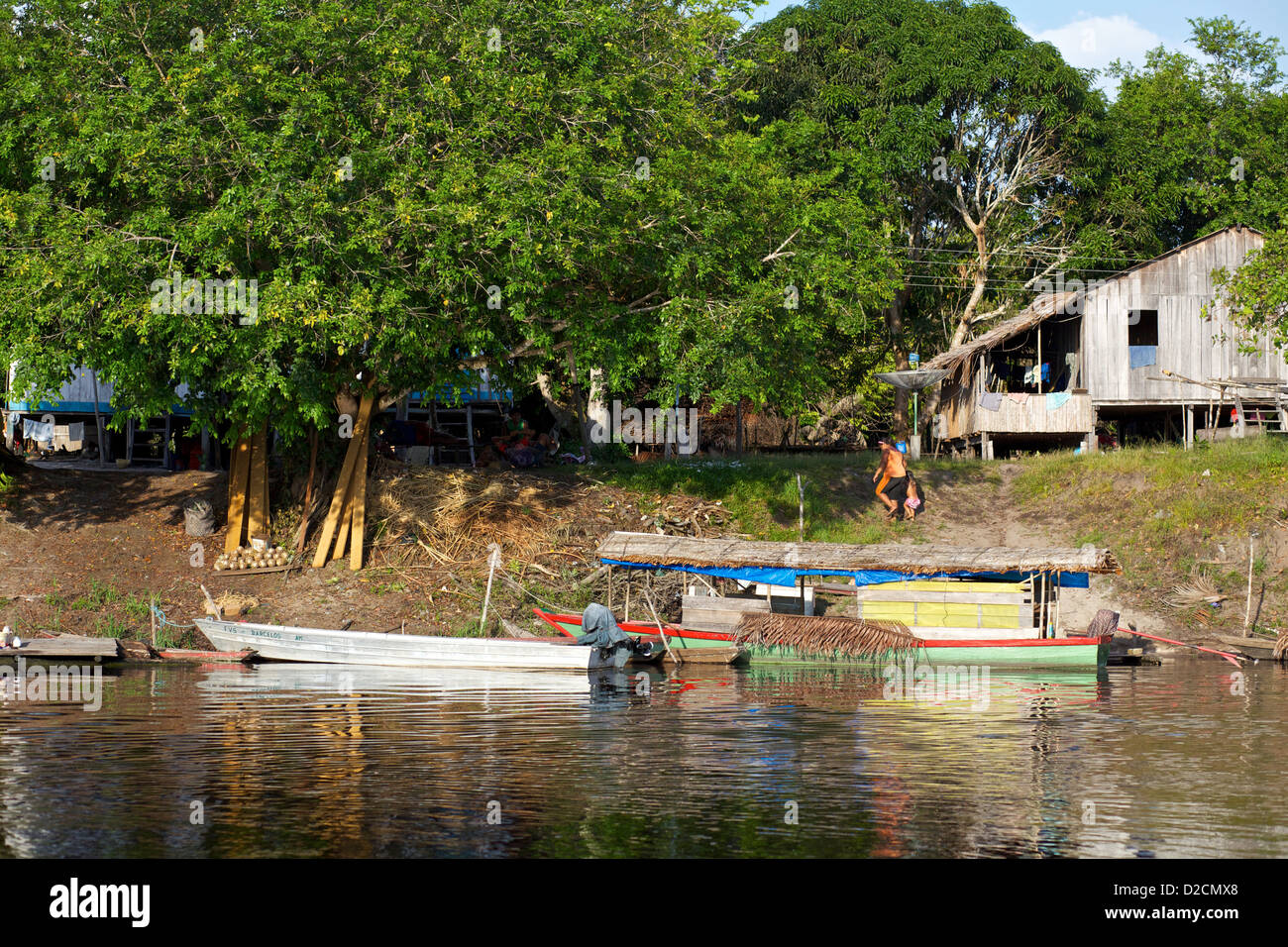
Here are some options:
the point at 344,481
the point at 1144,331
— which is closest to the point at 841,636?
the point at 344,481

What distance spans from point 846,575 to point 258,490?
13514 mm

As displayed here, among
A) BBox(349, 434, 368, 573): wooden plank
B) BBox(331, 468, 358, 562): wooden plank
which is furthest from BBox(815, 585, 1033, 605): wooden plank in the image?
BBox(331, 468, 358, 562): wooden plank

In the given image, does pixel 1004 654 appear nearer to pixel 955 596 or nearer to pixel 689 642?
pixel 955 596

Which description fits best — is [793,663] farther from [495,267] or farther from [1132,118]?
[1132,118]

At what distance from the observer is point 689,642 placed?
25453 millimetres

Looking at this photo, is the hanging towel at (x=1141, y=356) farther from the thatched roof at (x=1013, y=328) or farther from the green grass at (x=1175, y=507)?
the green grass at (x=1175, y=507)

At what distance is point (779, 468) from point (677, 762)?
22161 millimetres

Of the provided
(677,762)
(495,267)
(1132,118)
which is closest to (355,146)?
(495,267)

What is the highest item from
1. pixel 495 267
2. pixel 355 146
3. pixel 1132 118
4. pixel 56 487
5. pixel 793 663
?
pixel 1132 118

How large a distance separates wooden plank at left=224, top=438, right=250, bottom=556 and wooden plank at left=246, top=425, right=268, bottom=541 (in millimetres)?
135

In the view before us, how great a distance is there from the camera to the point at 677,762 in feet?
48.8

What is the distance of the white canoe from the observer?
23422mm
